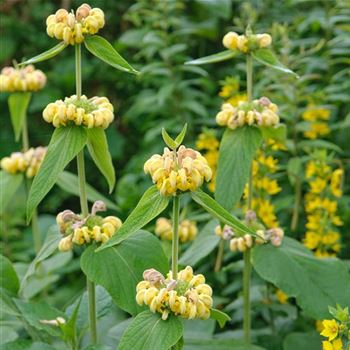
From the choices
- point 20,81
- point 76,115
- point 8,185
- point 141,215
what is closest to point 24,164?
point 8,185

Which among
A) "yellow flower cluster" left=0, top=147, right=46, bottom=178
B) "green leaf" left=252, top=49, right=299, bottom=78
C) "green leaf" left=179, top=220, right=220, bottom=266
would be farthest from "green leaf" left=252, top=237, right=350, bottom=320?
"yellow flower cluster" left=0, top=147, right=46, bottom=178

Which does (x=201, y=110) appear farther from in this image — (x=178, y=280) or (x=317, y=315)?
(x=178, y=280)

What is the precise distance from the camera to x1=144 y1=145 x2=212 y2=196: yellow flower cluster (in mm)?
952

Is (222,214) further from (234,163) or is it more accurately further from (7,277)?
(7,277)

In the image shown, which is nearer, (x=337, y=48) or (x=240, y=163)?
(x=240, y=163)

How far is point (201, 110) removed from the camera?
2082 millimetres

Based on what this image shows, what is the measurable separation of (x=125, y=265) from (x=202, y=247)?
0.89 feet

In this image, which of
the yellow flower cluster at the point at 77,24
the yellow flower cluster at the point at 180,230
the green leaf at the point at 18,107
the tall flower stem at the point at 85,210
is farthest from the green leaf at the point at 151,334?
the green leaf at the point at 18,107

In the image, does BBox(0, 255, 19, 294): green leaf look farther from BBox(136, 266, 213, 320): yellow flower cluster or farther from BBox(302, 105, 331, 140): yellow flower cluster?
BBox(302, 105, 331, 140): yellow flower cluster

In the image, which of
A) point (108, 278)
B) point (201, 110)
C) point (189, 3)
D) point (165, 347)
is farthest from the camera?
point (189, 3)

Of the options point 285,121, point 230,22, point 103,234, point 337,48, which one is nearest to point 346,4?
point 337,48

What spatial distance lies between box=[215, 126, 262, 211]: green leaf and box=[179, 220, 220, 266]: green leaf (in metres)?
0.17

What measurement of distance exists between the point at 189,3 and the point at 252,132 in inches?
Result: 66.7

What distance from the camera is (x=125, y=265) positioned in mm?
1143
